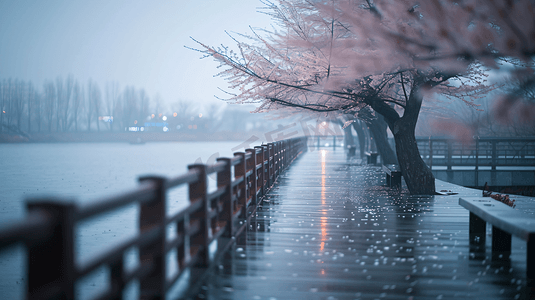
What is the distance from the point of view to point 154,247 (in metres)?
3.20

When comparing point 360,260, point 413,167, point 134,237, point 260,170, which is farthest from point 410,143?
point 134,237

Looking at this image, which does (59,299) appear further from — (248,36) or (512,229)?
(248,36)

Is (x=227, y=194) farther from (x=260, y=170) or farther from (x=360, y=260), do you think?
(x=260, y=170)

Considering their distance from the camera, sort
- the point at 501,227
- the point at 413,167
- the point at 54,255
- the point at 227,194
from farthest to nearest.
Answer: the point at 413,167
the point at 227,194
the point at 501,227
the point at 54,255

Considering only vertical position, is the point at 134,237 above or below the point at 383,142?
below

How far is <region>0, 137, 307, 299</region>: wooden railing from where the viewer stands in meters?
1.99

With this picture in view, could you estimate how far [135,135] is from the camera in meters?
111

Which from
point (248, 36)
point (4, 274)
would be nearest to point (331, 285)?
point (248, 36)

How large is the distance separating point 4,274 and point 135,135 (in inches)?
4183

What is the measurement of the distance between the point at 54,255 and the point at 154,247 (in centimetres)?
121

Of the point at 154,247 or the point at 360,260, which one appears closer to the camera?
the point at 154,247

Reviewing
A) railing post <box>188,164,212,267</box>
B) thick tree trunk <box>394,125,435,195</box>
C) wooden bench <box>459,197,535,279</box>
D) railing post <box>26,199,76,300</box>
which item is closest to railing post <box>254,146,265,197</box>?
thick tree trunk <box>394,125,435,195</box>

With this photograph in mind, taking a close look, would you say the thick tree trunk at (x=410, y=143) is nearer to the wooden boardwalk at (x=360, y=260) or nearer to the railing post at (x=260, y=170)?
the wooden boardwalk at (x=360, y=260)

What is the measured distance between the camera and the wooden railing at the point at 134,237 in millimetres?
1990
